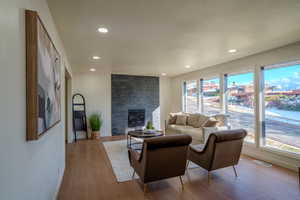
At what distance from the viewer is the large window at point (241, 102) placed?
4082mm

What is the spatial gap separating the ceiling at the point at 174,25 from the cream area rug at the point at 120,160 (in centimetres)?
244

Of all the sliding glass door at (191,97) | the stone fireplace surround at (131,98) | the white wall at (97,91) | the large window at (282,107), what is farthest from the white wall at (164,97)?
the large window at (282,107)

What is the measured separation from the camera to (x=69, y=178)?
114 inches

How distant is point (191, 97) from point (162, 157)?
4.45 m

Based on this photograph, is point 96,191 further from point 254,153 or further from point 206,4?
point 254,153

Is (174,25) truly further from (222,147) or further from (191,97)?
(191,97)

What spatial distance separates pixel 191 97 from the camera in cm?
641

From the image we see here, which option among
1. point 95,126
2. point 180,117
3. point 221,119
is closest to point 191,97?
point 180,117

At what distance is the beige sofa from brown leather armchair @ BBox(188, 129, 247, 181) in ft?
4.27

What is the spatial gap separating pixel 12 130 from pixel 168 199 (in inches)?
81.6

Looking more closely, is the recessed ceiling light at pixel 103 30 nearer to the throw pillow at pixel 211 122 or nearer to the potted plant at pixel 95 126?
the throw pillow at pixel 211 122

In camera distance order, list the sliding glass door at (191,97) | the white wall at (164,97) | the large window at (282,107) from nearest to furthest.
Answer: the large window at (282,107) → the sliding glass door at (191,97) → the white wall at (164,97)

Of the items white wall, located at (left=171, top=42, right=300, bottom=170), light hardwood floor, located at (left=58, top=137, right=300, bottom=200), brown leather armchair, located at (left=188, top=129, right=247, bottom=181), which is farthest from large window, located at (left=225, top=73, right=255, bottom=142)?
brown leather armchair, located at (left=188, top=129, right=247, bottom=181)

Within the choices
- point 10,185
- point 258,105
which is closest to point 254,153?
point 258,105
